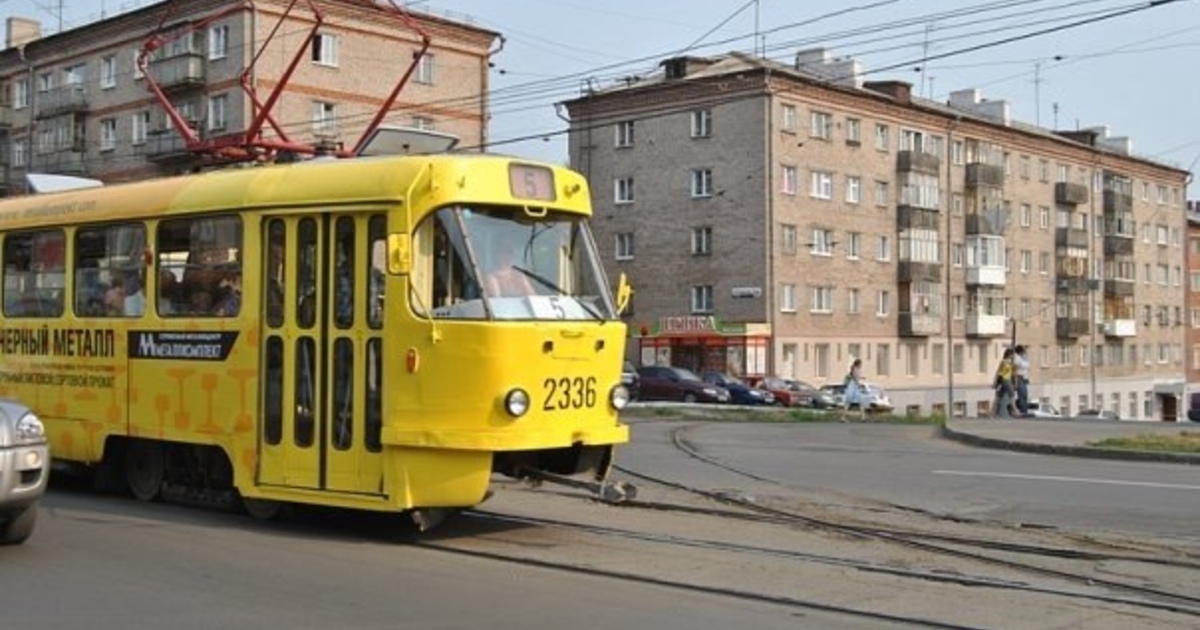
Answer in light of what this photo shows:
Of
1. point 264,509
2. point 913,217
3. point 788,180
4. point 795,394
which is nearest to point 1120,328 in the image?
point 913,217

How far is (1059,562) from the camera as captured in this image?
390 inches

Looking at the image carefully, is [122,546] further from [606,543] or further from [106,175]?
[106,175]

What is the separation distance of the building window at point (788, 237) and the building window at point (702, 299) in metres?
3.92

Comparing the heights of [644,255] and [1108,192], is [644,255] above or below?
below

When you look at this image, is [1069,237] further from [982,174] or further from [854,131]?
[854,131]

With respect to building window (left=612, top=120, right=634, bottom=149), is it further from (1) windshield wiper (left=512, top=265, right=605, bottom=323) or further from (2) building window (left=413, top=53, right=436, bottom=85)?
(1) windshield wiper (left=512, top=265, right=605, bottom=323)

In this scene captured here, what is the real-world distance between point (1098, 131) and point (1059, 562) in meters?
82.8

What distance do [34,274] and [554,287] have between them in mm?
6259

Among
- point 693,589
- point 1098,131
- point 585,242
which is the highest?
point 1098,131

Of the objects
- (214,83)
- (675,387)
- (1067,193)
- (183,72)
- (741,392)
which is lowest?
(741,392)

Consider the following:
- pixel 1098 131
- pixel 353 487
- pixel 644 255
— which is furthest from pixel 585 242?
pixel 1098 131

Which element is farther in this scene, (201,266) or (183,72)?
(183,72)

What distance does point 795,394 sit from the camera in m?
54.1

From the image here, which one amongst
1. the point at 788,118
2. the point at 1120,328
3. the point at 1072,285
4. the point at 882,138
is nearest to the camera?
the point at 788,118
